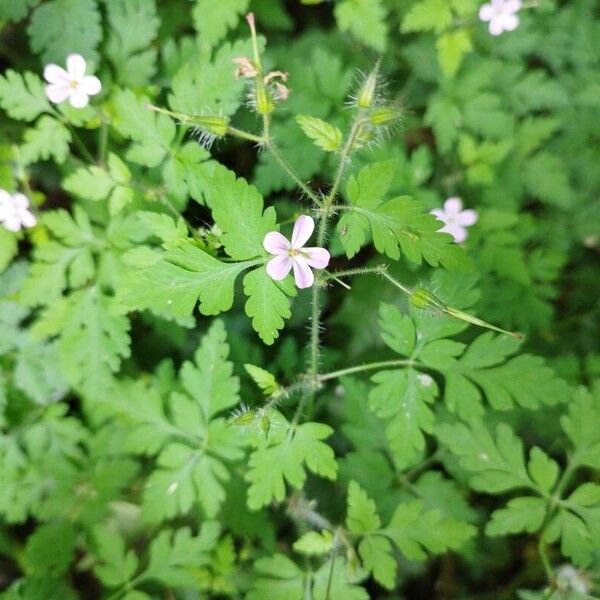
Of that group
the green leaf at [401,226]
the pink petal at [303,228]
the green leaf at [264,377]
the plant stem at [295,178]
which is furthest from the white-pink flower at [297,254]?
the green leaf at [264,377]

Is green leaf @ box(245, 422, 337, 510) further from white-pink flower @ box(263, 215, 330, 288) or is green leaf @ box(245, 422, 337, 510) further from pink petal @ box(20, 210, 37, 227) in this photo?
pink petal @ box(20, 210, 37, 227)

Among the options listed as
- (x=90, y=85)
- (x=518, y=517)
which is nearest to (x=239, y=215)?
(x=90, y=85)

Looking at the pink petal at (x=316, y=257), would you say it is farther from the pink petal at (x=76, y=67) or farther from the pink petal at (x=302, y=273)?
the pink petal at (x=76, y=67)

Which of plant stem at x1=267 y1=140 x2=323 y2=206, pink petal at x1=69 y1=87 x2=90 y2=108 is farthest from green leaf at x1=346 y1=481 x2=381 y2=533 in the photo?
pink petal at x1=69 y1=87 x2=90 y2=108

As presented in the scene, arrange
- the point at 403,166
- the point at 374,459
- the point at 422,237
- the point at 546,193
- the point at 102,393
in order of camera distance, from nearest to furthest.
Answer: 1. the point at 422,237
2. the point at 102,393
3. the point at 374,459
4. the point at 403,166
5. the point at 546,193

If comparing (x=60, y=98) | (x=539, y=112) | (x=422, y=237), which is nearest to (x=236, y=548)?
(x=422, y=237)

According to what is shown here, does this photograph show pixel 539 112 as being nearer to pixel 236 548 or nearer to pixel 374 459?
pixel 374 459

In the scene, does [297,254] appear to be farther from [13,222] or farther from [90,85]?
[13,222]
